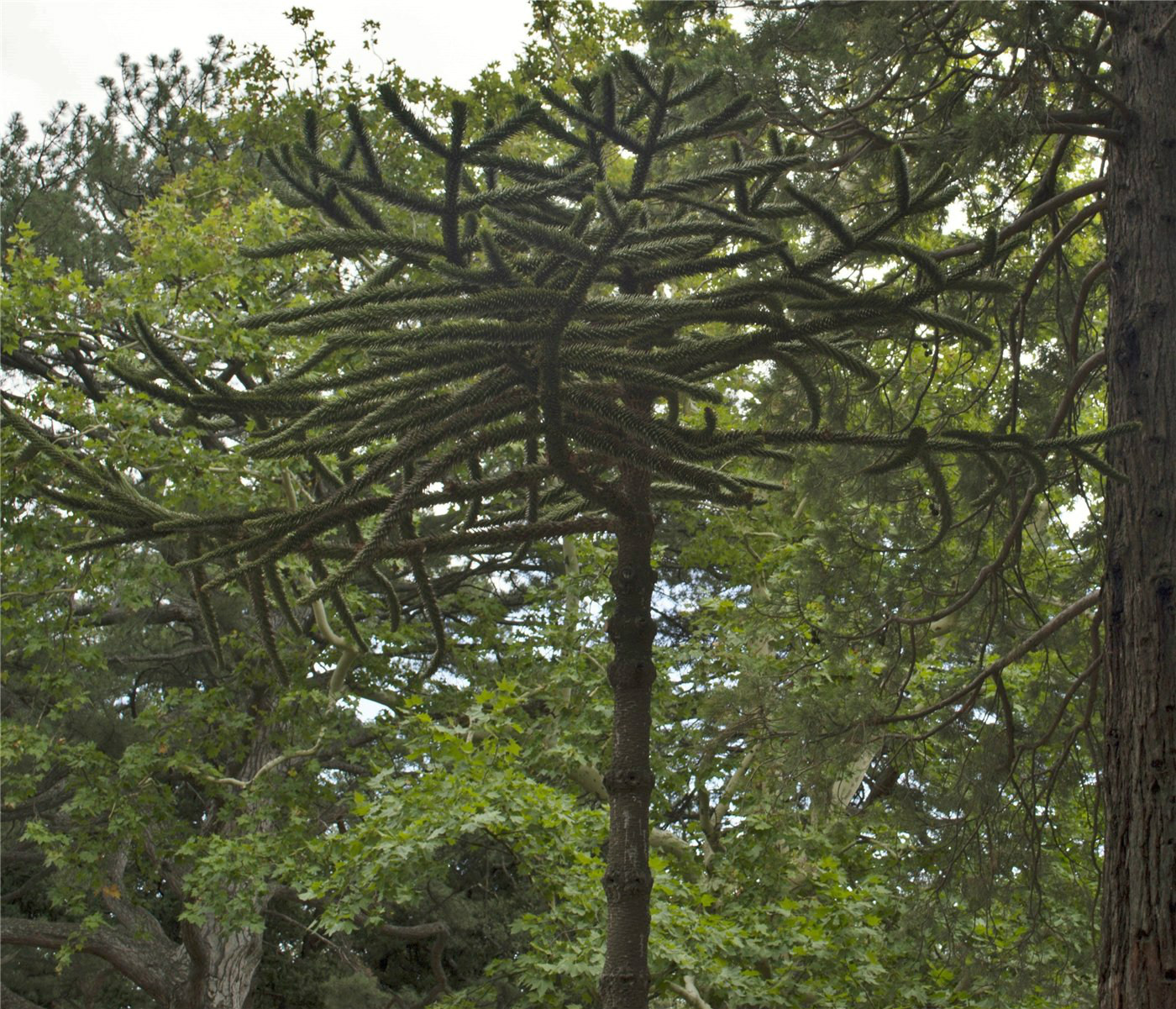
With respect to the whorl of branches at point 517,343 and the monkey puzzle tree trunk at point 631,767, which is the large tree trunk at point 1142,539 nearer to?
the whorl of branches at point 517,343

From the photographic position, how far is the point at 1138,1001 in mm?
3316

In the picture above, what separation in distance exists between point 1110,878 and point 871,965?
3411mm

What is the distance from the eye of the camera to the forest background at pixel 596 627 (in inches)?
183

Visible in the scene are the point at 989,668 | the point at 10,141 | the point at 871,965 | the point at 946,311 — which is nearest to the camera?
the point at 989,668

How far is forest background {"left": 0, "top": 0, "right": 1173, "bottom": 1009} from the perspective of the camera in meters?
4.64

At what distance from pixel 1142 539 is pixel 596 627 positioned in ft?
18.7

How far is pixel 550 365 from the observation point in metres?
1.66

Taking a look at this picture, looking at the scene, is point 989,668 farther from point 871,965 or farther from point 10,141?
point 10,141

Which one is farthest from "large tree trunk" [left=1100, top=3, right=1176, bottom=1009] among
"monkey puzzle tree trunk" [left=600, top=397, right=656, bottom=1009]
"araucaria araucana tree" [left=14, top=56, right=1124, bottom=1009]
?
"monkey puzzle tree trunk" [left=600, top=397, right=656, bottom=1009]

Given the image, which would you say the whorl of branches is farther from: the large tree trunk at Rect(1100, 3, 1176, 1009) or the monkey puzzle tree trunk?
the large tree trunk at Rect(1100, 3, 1176, 1009)

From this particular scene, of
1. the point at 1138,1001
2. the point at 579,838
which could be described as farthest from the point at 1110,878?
the point at 579,838

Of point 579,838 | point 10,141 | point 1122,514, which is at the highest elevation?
point 10,141

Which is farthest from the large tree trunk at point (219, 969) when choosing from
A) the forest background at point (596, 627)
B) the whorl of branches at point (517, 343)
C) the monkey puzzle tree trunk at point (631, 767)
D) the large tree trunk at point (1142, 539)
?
the whorl of branches at point (517, 343)

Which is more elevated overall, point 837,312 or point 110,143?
point 110,143
